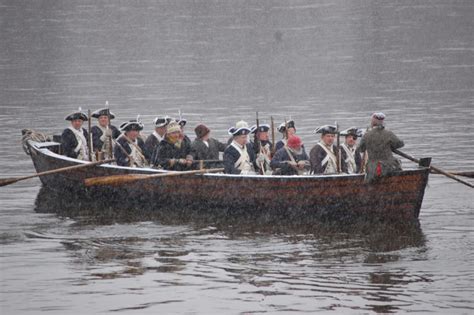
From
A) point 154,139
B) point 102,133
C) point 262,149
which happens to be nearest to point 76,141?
point 102,133

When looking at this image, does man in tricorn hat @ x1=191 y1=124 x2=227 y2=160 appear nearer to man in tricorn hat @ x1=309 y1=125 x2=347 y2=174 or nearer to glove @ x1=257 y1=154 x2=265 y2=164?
glove @ x1=257 y1=154 x2=265 y2=164

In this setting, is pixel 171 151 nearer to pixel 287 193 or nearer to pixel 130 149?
pixel 130 149

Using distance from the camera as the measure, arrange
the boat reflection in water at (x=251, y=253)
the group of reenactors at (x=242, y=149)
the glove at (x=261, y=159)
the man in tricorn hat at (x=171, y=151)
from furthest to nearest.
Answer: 1. the man in tricorn hat at (x=171, y=151)
2. the glove at (x=261, y=159)
3. the group of reenactors at (x=242, y=149)
4. the boat reflection in water at (x=251, y=253)

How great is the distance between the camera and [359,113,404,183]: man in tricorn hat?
24.8 m

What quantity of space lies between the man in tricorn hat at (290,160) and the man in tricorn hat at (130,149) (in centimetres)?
377

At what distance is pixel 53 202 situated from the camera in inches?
1220

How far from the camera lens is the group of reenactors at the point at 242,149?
2502 cm

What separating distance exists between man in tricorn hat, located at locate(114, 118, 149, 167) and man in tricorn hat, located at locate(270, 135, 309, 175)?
377 centimetres

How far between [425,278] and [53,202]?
39.6 ft

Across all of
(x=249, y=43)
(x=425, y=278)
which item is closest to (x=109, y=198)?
(x=425, y=278)

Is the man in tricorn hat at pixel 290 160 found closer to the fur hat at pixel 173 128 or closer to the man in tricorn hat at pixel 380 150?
the man in tricorn hat at pixel 380 150

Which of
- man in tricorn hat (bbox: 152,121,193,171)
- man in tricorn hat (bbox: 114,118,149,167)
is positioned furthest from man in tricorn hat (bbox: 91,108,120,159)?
man in tricorn hat (bbox: 152,121,193,171)

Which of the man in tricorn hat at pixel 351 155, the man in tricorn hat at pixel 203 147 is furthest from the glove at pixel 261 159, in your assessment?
the man in tricorn hat at pixel 351 155

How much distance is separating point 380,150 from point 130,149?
6944 mm
